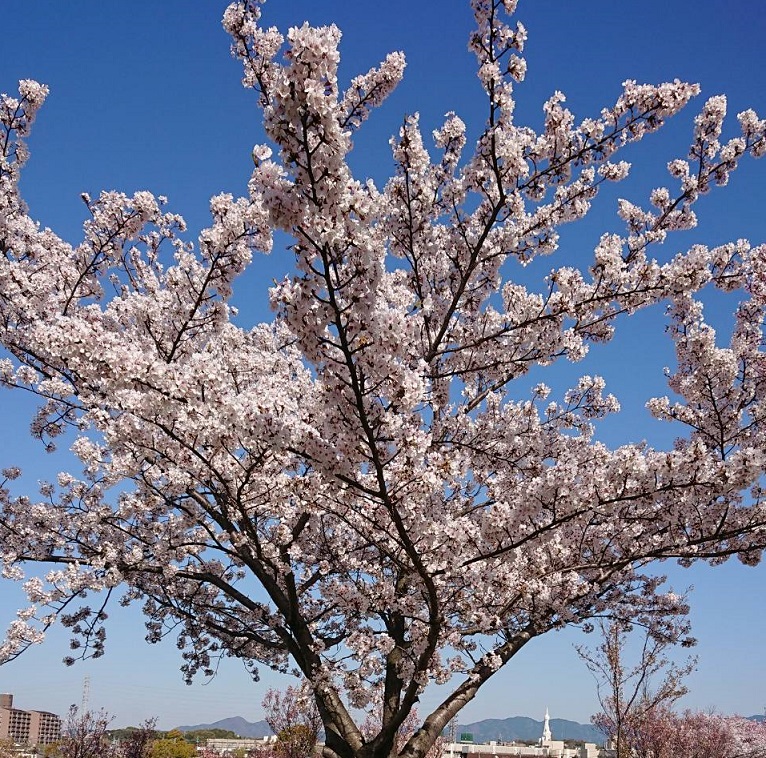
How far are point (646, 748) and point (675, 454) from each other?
58.2 ft

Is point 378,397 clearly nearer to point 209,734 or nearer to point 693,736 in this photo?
point 693,736

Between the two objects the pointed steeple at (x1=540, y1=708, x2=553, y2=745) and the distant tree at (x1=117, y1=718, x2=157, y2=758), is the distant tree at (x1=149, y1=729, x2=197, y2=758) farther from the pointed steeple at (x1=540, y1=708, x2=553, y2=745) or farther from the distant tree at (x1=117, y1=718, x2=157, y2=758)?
the distant tree at (x1=117, y1=718, x2=157, y2=758)

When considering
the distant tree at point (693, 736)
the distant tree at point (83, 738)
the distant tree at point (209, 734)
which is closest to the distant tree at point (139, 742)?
the distant tree at point (83, 738)

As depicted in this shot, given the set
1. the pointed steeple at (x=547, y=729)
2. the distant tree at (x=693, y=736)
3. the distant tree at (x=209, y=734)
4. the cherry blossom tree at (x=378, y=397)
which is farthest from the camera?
the distant tree at (x=209, y=734)

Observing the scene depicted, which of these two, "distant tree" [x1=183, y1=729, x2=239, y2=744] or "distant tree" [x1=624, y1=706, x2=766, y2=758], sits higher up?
"distant tree" [x1=624, y1=706, x2=766, y2=758]

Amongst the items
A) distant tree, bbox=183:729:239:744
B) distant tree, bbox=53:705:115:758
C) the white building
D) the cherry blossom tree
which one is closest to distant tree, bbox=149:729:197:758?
the white building

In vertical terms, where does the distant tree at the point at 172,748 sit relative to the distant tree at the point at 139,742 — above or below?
A: below

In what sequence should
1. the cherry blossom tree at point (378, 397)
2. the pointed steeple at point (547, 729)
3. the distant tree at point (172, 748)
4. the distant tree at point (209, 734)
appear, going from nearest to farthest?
the cherry blossom tree at point (378, 397)
the pointed steeple at point (547, 729)
the distant tree at point (172, 748)
the distant tree at point (209, 734)

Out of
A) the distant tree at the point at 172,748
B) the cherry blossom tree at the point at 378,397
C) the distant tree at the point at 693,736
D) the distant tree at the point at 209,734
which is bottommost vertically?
the distant tree at the point at 209,734

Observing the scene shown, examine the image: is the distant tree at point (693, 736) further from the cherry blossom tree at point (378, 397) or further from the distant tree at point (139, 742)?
the distant tree at point (139, 742)

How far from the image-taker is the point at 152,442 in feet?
19.1

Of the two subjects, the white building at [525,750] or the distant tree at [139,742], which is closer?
the distant tree at [139,742]

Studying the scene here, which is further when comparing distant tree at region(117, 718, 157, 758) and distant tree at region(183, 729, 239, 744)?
distant tree at region(183, 729, 239, 744)

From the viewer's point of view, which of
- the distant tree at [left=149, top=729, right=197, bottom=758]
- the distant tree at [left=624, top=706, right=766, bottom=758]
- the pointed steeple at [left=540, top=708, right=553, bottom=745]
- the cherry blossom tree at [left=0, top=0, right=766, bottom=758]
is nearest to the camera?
the cherry blossom tree at [left=0, top=0, right=766, bottom=758]
